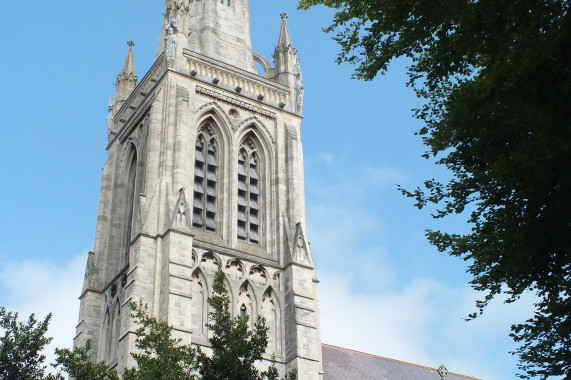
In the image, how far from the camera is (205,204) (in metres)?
31.6

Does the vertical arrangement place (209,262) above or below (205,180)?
below

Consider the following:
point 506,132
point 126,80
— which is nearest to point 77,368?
point 506,132

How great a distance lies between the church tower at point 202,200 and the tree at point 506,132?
45.5 ft

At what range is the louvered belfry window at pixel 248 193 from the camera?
32100 mm

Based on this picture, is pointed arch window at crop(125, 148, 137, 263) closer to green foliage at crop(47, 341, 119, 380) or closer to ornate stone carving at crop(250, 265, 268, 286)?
ornate stone carving at crop(250, 265, 268, 286)

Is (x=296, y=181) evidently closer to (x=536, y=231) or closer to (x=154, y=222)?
(x=154, y=222)

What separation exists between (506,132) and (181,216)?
17.5m

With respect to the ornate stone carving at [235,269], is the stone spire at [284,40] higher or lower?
higher

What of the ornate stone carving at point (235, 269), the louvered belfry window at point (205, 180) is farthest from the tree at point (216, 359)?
the louvered belfry window at point (205, 180)

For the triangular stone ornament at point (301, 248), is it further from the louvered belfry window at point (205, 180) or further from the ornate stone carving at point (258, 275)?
the louvered belfry window at point (205, 180)

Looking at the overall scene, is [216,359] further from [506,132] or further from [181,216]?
[181,216]

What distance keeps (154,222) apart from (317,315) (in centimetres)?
672

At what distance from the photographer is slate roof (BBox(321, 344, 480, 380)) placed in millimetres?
33062

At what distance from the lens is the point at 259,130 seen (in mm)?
34344
